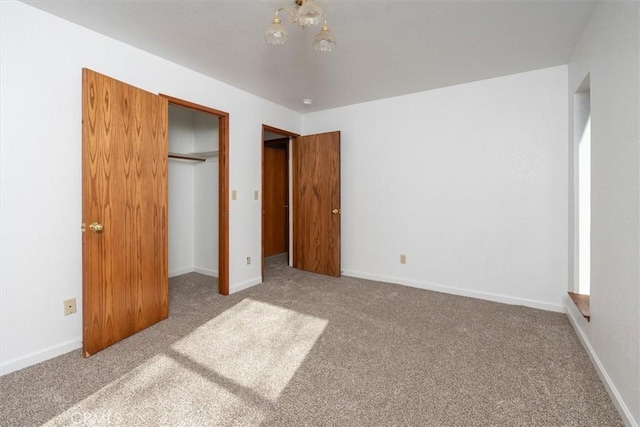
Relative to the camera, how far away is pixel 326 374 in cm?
195

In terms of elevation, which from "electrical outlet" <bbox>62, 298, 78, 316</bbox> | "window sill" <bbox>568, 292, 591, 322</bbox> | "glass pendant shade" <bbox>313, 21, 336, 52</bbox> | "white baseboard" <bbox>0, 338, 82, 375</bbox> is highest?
"glass pendant shade" <bbox>313, 21, 336, 52</bbox>

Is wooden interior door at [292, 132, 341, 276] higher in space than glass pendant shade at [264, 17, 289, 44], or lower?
lower

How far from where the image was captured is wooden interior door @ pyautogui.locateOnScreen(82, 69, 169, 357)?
219cm

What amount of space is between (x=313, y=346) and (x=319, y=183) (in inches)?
101

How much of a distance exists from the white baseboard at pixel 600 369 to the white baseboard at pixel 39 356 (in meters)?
3.42

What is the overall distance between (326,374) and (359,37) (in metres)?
2.49

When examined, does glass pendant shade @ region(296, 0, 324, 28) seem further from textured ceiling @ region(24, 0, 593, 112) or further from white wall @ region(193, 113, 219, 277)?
white wall @ region(193, 113, 219, 277)

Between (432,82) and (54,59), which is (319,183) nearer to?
(432,82)

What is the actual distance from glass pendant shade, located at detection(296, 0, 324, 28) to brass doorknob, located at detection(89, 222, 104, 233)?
1985mm

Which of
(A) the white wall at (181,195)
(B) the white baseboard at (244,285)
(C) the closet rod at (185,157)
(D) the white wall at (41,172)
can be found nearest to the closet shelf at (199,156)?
(C) the closet rod at (185,157)

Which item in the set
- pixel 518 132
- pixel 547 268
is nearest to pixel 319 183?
pixel 518 132

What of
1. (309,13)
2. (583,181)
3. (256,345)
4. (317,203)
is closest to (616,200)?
(583,181)

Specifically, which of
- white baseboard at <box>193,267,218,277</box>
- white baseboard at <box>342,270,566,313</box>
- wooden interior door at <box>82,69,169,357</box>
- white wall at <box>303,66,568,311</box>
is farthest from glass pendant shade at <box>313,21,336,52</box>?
white baseboard at <box>193,267,218,277</box>

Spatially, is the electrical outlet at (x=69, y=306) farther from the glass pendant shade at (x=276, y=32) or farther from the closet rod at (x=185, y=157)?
the glass pendant shade at (x=276, y=32)
